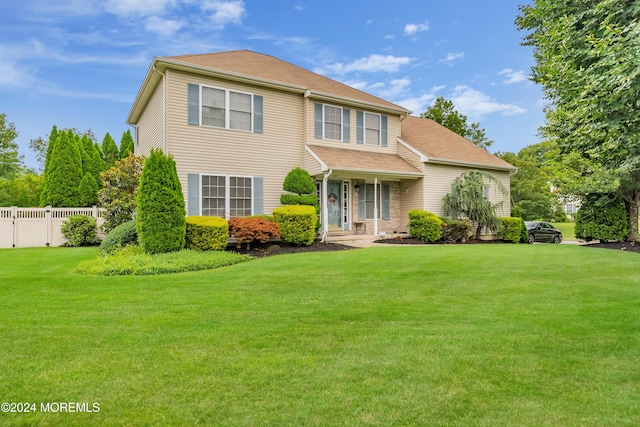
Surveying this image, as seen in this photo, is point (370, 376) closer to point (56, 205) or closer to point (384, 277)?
point (384, 277)

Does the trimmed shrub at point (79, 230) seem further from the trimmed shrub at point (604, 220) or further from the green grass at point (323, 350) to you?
the trimmed shrub at point (604, 220)

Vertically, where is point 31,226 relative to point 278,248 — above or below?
above

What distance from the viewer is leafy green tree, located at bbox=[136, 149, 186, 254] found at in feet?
31.4

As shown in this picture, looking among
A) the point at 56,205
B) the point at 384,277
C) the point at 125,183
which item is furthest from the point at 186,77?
the point at 384,277

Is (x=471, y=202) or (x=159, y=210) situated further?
(x=471, y=202)

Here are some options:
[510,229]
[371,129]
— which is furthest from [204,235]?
[510,229]

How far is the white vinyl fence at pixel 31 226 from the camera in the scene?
13375 mm

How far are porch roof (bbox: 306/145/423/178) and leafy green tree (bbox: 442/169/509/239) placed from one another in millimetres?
2064

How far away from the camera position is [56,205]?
15.8 metres

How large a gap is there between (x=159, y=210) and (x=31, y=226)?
7.74 m

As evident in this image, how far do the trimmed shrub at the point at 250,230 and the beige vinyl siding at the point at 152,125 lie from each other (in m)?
3.86

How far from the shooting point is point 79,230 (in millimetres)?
13875

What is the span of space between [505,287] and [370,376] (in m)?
4.56

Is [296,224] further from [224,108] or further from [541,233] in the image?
[541,233]
